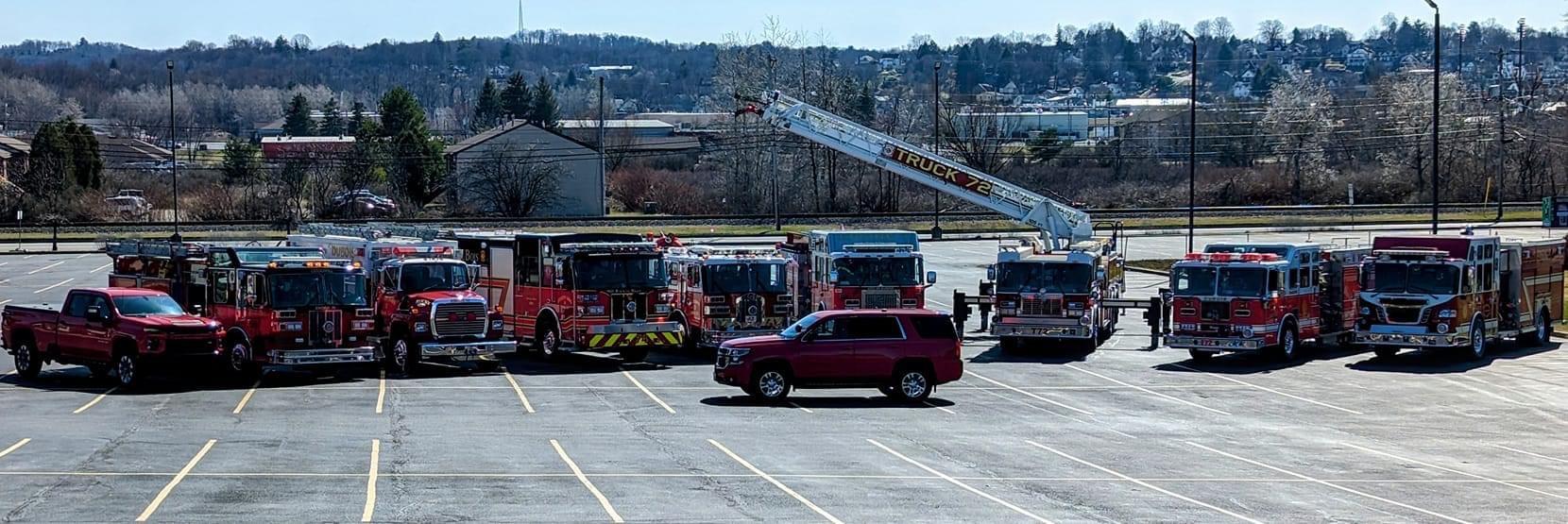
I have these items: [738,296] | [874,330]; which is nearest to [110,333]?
[738,296]

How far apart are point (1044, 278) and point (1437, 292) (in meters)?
8.29

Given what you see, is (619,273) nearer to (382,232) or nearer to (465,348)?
(465,348)

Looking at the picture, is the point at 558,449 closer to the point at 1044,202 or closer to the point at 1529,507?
the point at 1529,507

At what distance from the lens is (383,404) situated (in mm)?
28906

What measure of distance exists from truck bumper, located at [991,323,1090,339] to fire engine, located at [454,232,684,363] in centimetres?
730

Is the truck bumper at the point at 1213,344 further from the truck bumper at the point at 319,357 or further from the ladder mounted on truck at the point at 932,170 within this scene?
the ladder mounted on truck at the point at 932,170

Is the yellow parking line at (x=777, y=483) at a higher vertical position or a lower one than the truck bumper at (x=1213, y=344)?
lower

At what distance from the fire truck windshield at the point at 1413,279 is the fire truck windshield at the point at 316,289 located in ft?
70.1

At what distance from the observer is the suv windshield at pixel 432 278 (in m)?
34.8

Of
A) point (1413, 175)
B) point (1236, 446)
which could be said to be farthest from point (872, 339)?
point (1413, 175)

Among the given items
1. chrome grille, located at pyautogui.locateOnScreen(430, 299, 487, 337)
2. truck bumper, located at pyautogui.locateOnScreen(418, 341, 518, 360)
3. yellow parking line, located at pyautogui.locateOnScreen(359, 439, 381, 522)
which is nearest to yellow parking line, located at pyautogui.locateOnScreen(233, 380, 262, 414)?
truck bumper, located at pyautogui.locateOnScreen(418, 341, 518, 360)

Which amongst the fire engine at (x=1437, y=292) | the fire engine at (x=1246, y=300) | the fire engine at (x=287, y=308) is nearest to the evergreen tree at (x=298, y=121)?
the fire engine at (x=287, y=308)

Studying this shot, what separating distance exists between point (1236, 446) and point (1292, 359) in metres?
13.6

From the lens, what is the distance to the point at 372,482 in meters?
20.0
